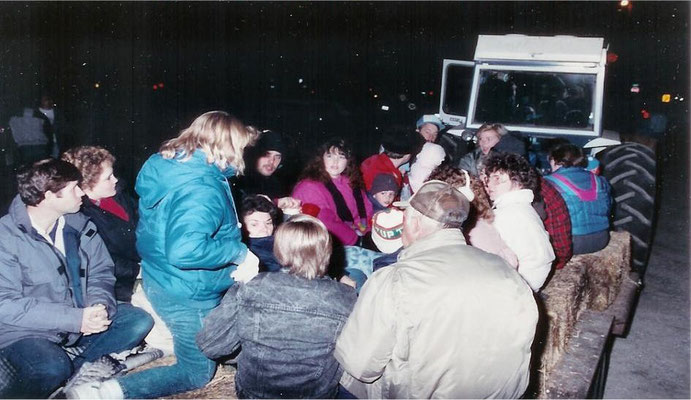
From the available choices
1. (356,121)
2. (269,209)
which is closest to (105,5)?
(356,121)

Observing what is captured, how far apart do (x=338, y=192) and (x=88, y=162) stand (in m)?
2.20

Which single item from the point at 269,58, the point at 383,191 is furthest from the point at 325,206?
the point at 269,58

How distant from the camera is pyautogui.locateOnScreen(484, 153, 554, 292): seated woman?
4309 mm

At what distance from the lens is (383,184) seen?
228 inches

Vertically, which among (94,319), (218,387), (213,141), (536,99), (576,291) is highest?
(536,99)

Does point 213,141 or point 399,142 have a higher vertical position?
point 213,141

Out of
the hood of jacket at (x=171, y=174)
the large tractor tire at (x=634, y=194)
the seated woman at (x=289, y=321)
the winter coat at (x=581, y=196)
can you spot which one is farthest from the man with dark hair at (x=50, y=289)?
the large tractor tire at (x=634, y=194)

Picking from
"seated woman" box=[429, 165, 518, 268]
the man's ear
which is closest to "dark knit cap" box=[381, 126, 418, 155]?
"seated woman" box=[429, 165, 518, 268]

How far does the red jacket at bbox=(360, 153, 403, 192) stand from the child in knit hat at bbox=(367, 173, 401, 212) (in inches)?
18.4

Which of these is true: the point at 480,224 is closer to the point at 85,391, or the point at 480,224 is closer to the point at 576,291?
the point at 576,291

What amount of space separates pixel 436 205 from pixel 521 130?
594 cm

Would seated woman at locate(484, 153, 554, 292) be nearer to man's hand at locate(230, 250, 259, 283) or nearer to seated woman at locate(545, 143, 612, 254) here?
seated woman at locate(545, 143, 612, 254)

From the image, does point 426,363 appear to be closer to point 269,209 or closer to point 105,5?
point 269,209

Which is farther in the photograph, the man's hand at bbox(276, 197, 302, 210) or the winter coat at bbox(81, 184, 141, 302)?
the man's hand at bbox(276, 197, 302, 210)
